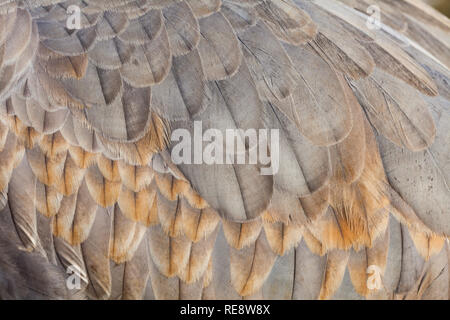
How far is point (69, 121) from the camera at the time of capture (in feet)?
6.88

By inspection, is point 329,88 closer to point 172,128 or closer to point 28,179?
point 172,128

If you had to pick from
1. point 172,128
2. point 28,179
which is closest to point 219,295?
point 172,128

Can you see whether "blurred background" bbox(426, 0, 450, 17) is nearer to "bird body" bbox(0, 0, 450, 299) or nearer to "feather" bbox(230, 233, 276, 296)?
"bird body" bbox(0, 0, 450, 299)

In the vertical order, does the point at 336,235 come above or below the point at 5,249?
above

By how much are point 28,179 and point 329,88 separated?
1.03 m

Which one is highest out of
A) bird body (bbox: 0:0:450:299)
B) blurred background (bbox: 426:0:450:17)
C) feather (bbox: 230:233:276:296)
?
blurred background (bbox: 426:0:450:17)

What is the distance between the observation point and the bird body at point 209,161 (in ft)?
6.76

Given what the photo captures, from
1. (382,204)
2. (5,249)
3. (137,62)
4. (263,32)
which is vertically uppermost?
(263,32)

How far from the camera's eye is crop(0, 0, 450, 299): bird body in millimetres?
2061
